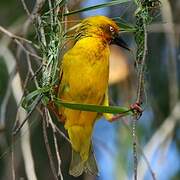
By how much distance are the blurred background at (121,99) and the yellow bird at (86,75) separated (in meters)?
0.12

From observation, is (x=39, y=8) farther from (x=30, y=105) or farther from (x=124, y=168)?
(x=124, y=168)

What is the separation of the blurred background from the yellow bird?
0.12m

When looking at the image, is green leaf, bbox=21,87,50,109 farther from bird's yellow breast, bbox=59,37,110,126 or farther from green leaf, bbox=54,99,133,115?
bird's yellow breast, bbox=59,37,110,126

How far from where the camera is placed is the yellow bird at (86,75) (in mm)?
2262

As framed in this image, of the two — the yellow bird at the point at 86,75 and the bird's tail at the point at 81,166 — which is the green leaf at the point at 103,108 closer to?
the yellow bird at the point at 86,75

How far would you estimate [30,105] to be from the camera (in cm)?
174

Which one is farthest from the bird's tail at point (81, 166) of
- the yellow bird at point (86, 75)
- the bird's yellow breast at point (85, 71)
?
the bird's yellow breast at point (85, 71)

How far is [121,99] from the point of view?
10.0 feet

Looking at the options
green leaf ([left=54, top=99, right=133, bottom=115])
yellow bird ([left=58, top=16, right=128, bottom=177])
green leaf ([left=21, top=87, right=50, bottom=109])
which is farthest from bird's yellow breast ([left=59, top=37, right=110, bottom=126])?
green leaf ([left=54, top=99, right=133, bottom=115])

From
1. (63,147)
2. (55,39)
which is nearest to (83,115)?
(55,39)

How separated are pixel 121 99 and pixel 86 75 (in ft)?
2.55

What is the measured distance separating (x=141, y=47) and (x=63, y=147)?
1.60m

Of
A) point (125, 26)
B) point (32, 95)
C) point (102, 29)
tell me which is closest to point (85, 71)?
point (102, 29)

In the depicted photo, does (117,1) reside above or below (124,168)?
above
